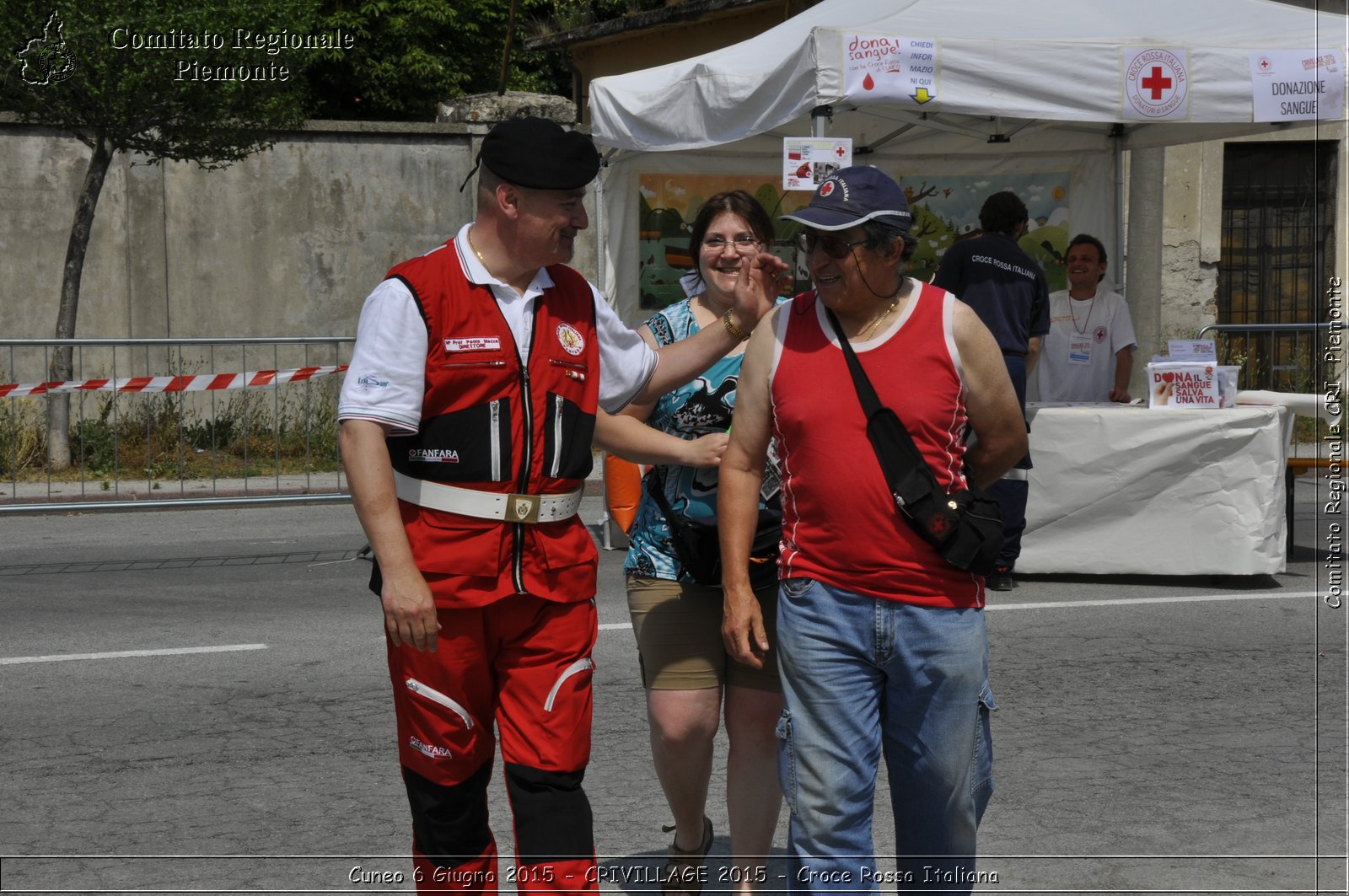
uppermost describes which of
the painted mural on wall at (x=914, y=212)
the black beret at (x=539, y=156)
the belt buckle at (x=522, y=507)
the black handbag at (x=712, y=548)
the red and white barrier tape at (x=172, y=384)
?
the painted mural on wall at (x=914, y=212)

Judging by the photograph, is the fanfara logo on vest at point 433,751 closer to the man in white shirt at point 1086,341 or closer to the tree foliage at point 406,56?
the man in white shirt at point 1086,341

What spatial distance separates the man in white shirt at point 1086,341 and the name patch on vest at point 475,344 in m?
6.85

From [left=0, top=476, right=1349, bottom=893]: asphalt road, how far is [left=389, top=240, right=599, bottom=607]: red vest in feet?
4.66

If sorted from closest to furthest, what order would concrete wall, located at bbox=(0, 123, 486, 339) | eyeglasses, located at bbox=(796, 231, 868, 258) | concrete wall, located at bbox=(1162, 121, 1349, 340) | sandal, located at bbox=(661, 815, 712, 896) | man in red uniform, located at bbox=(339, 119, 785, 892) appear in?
man in red uniform, located at bbox=(339, 119, 785, 892) → eyeglasses, located at bbox=(796, 231, 868, 258) → sandal, located at bbox=(661, 815, 712, 896) → concrete wall, located at bbox=(0, 123, 486, 339) → concrete wall, located at bbox=(1162, 121, 1349, 340)

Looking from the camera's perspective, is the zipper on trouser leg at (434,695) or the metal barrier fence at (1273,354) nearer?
the zipper on trouser leg at (434,695)

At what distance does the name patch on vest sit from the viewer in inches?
125

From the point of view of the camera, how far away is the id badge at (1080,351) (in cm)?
954

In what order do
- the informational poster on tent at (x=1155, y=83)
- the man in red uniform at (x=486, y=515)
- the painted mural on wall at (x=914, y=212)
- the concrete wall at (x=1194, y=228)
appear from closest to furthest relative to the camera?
the man in red uniform at (x=486, y=515)
the informational poster on tent at (x=1155, y=83)
the painted mural on wall at (x=914, y=212)
the concrete wall at (x=1194, y=228)

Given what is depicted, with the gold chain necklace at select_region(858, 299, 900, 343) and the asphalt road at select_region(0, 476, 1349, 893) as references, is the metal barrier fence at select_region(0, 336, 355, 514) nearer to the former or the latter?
the asphalt road at select_region(0, 476, 1349, 893)

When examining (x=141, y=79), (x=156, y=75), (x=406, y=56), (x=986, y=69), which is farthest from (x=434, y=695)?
(x=406, y=56)

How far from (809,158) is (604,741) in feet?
13.5

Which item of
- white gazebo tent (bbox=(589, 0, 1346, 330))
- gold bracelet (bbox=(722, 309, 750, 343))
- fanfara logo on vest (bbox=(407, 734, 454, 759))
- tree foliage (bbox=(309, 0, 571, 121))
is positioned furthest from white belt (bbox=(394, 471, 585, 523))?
tree foliage (bbox=(309, 0, 571, 121))

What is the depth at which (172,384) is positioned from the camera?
42.6ft

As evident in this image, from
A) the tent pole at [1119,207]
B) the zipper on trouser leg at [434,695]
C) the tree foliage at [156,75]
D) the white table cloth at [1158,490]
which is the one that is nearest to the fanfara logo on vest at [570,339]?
the zipper on trouser leg at [434,695]
